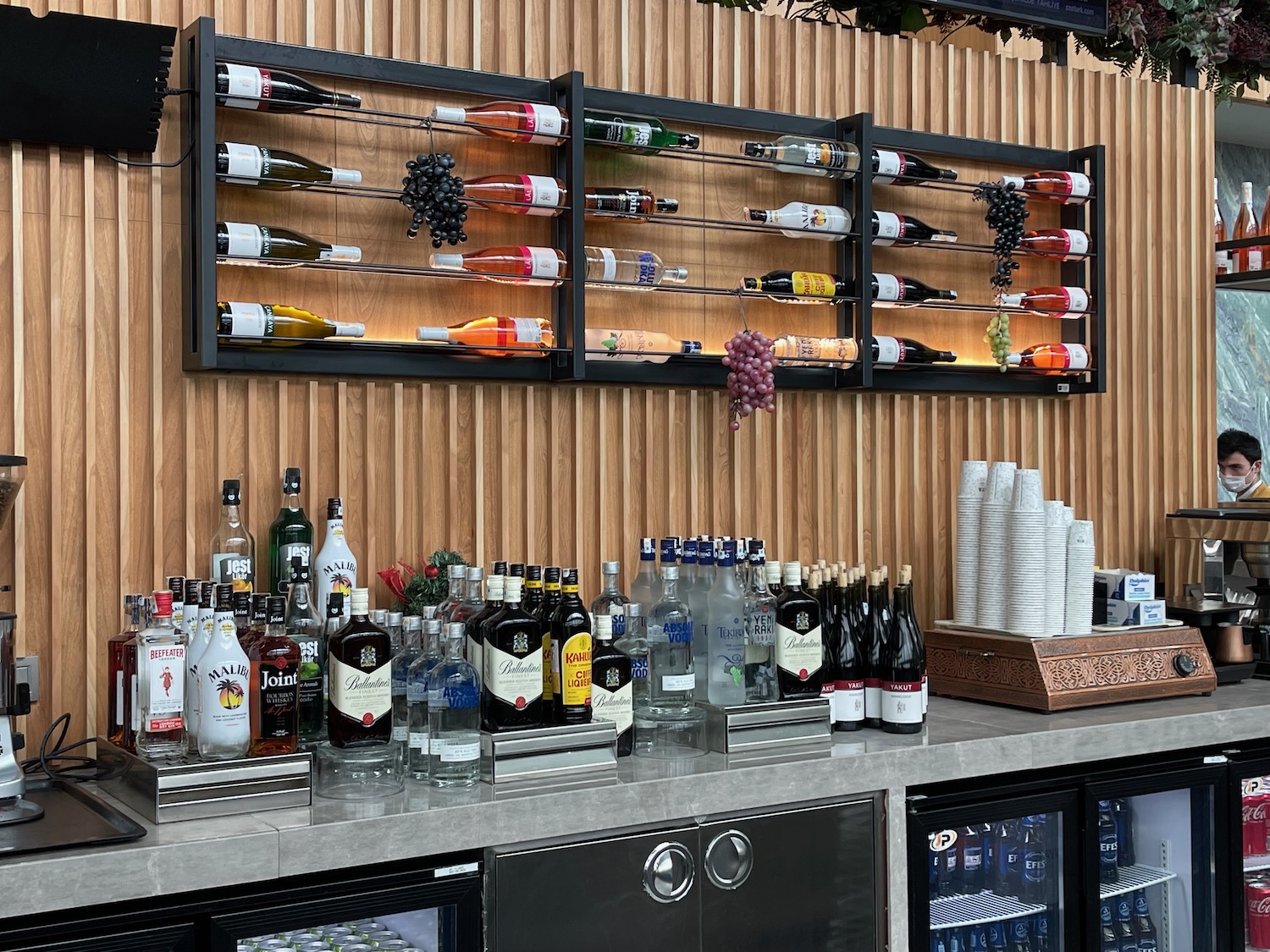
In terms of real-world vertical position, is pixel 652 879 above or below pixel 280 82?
below

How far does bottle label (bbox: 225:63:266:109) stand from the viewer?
9.23 ft

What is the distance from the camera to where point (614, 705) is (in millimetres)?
2730

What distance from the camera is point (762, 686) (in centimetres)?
300

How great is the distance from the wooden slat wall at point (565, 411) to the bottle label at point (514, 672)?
620 millimetres

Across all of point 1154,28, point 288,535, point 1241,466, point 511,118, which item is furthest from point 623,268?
point 1241,466

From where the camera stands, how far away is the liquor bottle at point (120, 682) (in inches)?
102

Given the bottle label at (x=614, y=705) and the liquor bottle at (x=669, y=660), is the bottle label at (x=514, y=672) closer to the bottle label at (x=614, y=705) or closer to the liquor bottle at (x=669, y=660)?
the bottle label at (x=614, y=705)

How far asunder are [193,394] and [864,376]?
1690 millimetres

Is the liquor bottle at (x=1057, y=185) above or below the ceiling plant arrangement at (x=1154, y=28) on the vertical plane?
below

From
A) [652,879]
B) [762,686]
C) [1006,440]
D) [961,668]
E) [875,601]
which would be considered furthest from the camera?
[1006,440]

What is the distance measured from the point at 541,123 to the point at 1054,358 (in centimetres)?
171

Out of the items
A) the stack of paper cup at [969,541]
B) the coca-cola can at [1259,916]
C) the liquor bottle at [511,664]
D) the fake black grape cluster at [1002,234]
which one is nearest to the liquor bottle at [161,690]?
the liquor bottle at [511,664]

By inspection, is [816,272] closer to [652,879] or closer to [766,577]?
[766,577]

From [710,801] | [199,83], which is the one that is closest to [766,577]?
[710,801]
